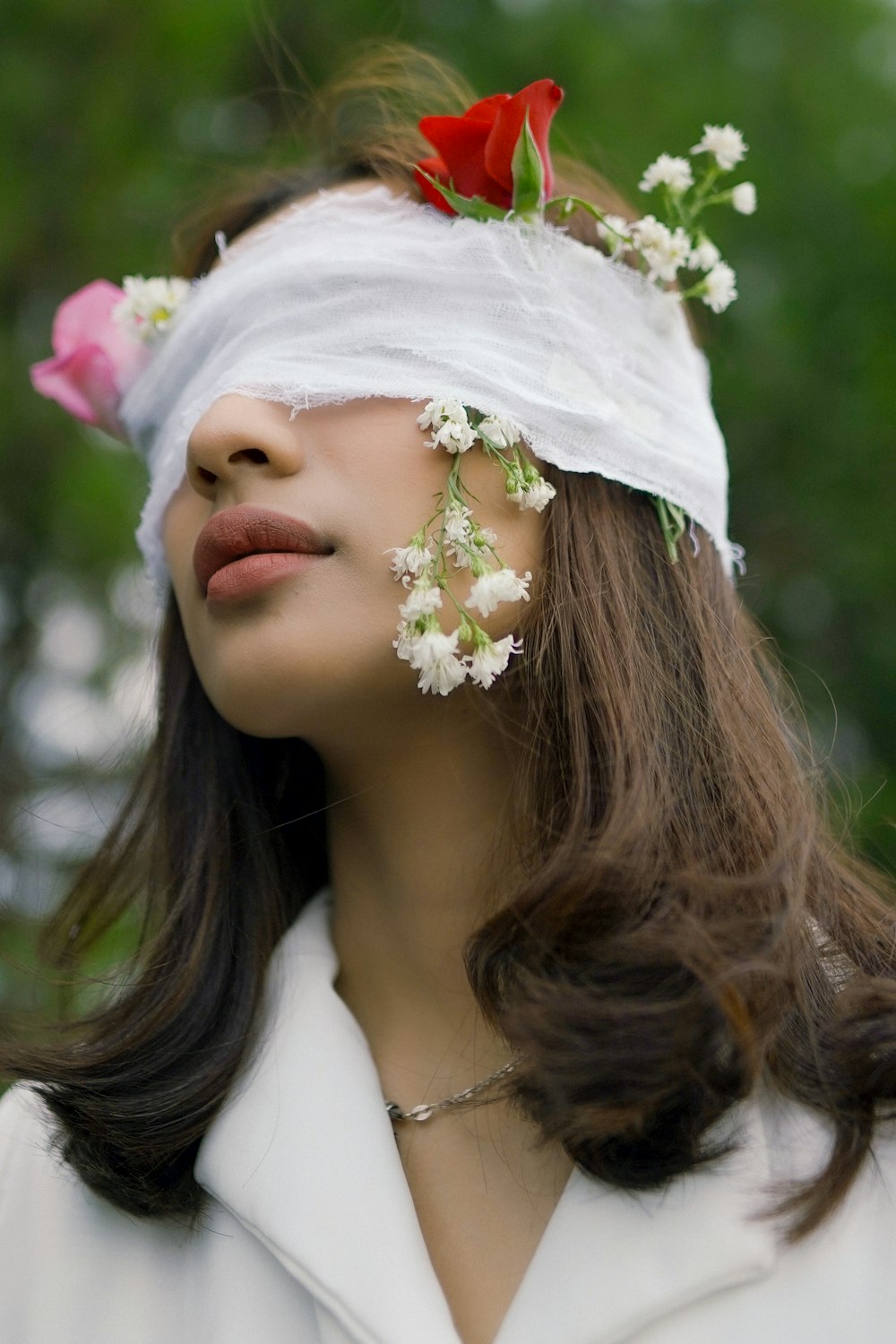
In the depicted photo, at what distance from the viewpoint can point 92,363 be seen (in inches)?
100.0

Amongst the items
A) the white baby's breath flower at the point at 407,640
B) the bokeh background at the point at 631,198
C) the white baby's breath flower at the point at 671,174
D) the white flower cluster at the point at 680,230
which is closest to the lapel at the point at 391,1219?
the white baby's breath flower at the point at 407,640

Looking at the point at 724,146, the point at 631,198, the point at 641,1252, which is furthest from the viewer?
the point at 631,198

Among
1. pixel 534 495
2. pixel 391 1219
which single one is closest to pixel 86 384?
pixel 534 495

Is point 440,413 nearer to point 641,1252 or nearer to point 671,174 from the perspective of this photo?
point 671,174

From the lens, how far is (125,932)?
279cm

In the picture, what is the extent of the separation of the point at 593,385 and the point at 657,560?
0.30m

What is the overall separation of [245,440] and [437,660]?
0.47 metres

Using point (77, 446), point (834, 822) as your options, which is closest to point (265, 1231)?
point (834, 822)

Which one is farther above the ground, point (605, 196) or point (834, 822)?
point (605, 196)

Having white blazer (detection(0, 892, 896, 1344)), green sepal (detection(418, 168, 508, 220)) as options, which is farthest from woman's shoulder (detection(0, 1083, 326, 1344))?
green sepal (detection(418, 168, 508, 220))

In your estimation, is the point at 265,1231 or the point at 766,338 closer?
the point at 265,1231

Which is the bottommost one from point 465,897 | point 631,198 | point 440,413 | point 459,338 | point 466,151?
point 465,897

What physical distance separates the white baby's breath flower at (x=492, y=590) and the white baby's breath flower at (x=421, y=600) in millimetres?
47

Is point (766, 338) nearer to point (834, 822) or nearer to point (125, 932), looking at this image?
point (834, 822)
